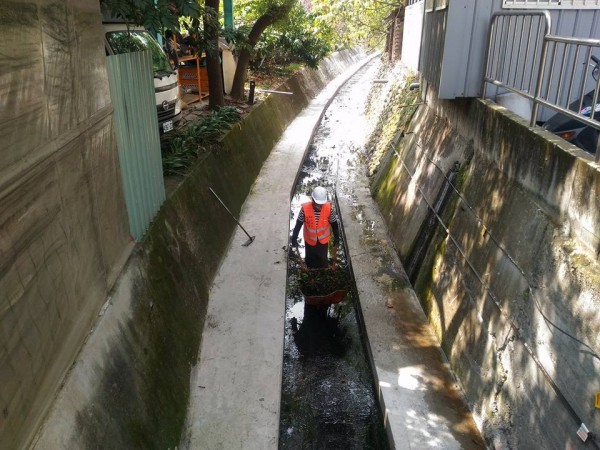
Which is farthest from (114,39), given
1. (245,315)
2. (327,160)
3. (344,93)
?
(344,93)

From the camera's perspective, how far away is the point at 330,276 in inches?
279

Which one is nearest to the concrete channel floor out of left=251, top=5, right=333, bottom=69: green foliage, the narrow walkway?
the narrow walkway

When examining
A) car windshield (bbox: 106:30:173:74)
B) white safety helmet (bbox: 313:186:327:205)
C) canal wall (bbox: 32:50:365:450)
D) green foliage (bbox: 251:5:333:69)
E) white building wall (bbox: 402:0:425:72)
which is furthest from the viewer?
green foliage (bbox: 251:5:333:69)

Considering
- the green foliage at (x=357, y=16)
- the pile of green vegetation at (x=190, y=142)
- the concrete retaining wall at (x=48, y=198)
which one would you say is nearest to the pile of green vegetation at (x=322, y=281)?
the pile of green vegetation at (x=190, y=142)

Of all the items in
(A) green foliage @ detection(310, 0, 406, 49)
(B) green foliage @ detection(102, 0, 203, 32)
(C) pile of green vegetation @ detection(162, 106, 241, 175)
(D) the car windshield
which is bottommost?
(C) pile of green vegetation @ detection(162, 106, 241, 175)

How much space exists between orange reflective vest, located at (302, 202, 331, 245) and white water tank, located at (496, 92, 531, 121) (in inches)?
107

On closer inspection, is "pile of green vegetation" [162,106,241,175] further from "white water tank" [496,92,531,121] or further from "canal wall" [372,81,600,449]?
"white water tank" [496,92,531,121]

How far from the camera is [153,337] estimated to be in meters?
5.19

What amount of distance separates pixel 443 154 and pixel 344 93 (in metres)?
19.3

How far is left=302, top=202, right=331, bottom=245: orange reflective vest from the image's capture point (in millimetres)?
7414

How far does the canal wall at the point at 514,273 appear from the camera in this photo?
3990 millimetres

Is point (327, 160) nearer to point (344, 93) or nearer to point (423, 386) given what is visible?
point (423, 386)

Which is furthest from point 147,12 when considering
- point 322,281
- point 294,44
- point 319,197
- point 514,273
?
point 294,44

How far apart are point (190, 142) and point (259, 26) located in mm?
6784
